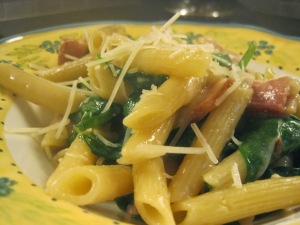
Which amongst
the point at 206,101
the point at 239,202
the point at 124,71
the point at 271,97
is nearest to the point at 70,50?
the point at 124,71

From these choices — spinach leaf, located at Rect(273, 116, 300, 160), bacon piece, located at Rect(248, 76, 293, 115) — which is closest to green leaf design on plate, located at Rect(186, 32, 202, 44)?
bacon piece, located at Rect(248, 76, 293, 115)

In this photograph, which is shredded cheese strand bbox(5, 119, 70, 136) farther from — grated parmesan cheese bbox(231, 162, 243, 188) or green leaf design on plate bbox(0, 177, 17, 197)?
grated parmesan cheese bbox(231, 162, 243, 188)

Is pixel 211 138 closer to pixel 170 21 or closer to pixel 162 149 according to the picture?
pixel 162 149

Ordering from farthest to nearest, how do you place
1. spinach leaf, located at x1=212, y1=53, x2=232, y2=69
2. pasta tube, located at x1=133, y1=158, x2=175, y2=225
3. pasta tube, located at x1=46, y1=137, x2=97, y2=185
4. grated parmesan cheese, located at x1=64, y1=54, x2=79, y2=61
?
grated parmesan cheese, located at x1=64, y1=54, x2=79, y2=61
spinach leaf, located at x1=212, y1=53, x2=232, y2=69
pasta tube, located at x1=46, y1=137, x2=97, y2=185
pasta tube, located at x1=133, y1=158, x2=175, y2=225

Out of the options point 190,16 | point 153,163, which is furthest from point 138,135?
point 190,16

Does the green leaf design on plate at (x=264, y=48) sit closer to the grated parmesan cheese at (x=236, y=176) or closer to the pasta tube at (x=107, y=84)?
the pasta tube at (x=107, y=84)

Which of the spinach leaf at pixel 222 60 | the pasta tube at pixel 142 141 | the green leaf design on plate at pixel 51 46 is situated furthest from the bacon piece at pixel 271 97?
the green leaf design on plate at pixel 51 46
